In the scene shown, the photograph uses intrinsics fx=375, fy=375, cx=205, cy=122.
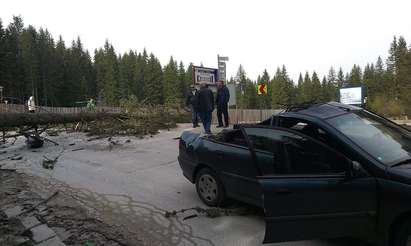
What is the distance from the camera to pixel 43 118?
43.6ft

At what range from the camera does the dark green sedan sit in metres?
3.25

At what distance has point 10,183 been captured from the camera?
748 centimetres

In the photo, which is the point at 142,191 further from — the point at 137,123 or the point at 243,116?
the point at 243,116

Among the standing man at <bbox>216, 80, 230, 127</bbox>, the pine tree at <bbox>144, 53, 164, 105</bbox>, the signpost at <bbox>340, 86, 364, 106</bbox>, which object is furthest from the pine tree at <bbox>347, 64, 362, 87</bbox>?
the standing man at <bbox>216, 80, 230, 127</bbox>

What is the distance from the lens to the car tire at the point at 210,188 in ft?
17.7

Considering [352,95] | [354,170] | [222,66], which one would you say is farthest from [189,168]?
[352,95]

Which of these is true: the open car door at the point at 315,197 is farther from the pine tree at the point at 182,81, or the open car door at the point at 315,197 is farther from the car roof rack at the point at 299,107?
the pine tree at the point at 182,81

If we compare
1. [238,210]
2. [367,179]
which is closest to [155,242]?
[238,210]

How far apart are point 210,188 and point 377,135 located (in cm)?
253

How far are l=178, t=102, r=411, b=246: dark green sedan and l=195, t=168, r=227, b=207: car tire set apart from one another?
1.32m

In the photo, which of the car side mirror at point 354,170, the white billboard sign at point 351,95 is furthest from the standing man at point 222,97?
the white billboard sign at point 351,95

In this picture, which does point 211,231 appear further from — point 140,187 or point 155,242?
point 140,187

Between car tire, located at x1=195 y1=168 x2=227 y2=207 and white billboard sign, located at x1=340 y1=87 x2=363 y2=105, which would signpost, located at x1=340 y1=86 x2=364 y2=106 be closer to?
white billboard sign, located at x1=340 y1=87 x2=363 y2=105

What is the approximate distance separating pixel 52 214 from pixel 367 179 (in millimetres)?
4257
